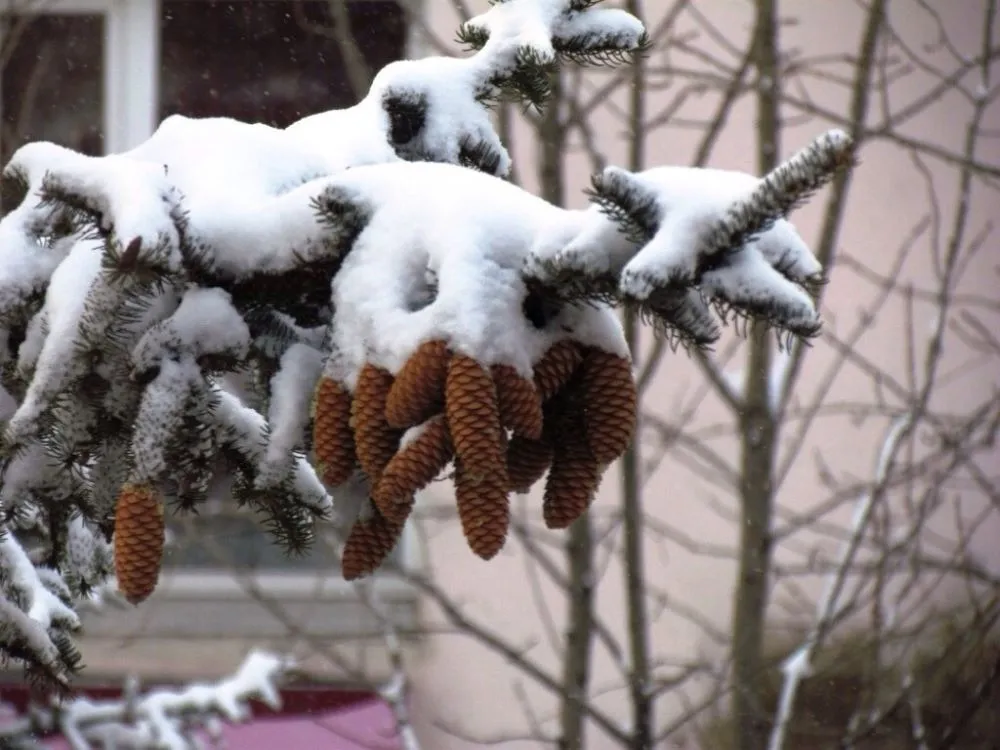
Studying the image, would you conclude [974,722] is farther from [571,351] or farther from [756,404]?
[571,351]

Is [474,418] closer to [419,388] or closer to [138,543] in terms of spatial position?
[419,388]

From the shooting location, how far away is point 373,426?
2.69 ft

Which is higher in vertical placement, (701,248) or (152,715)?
(701,248)

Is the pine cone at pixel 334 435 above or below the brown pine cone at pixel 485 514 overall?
above

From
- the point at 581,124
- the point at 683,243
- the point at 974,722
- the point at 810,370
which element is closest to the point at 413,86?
the point at 683,243

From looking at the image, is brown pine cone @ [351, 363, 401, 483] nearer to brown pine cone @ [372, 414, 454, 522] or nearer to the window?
brown pine cone @ [372, 414, 454, 522]

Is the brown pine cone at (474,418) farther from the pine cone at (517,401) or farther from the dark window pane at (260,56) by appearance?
the dark window pane at (260,56)

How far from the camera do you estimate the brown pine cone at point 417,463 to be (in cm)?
77

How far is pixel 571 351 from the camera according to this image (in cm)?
84

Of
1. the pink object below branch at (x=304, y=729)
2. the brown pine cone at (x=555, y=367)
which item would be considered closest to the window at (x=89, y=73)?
the pink object below branch at (x=304, y=729)

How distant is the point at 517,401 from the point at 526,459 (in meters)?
0.08

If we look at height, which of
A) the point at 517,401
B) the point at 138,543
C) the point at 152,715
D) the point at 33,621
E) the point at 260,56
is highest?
the point at 260,56

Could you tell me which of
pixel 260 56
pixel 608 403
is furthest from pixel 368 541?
Answer: pixel 260 56

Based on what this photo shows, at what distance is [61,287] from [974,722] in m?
3.58
